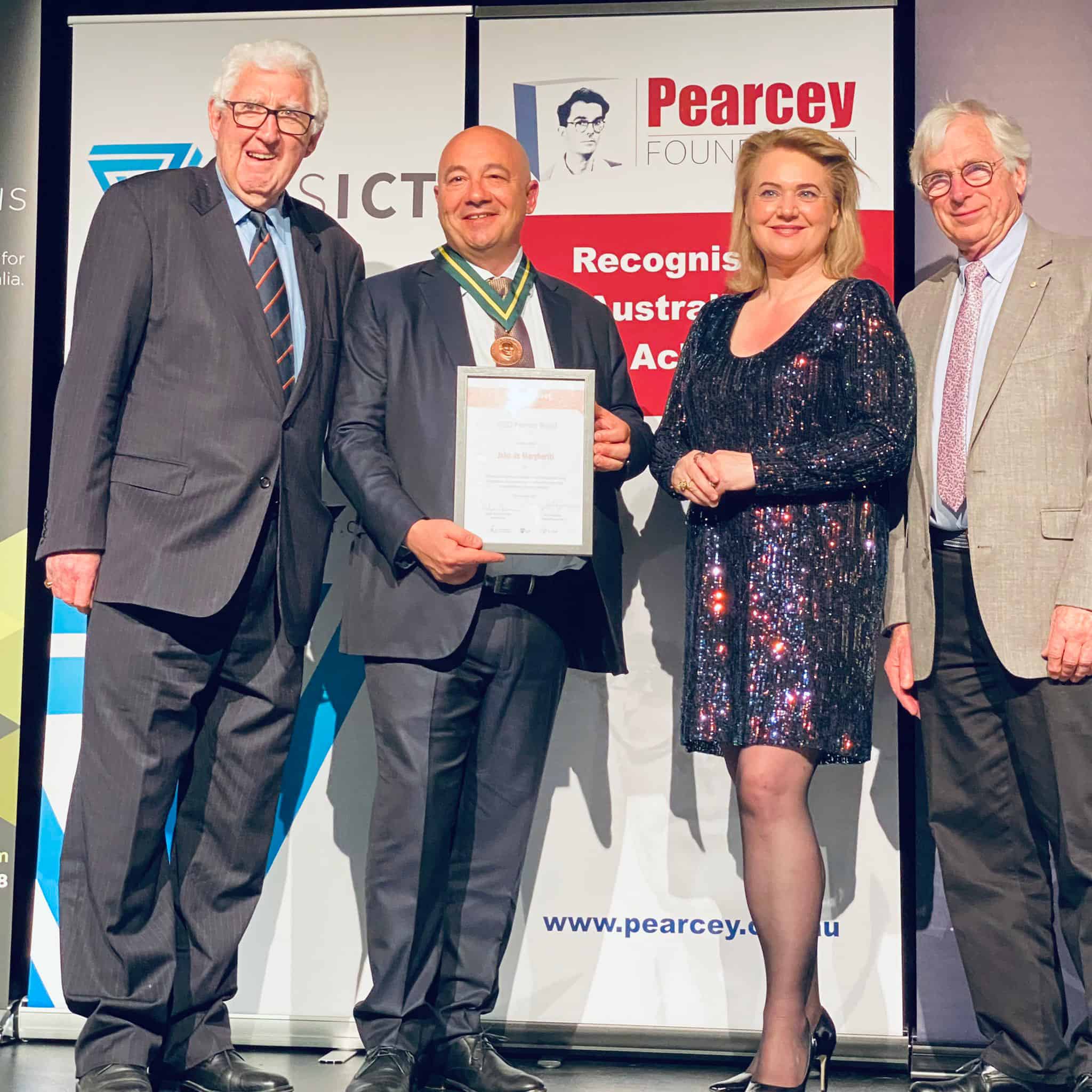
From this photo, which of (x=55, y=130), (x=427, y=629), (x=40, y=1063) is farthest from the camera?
(x=55, y=130)

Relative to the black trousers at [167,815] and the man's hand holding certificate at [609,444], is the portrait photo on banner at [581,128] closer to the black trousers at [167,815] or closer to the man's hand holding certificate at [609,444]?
the man's hand holding certificate at [609,444]

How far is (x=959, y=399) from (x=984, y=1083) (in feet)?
4.90

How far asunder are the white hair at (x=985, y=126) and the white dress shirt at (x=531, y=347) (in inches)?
36.6

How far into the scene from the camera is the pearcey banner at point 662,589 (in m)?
3.58

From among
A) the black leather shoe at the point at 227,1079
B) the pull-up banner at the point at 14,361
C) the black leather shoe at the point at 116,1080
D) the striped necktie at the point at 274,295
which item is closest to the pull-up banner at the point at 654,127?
the striped necktie at the point at 274,295

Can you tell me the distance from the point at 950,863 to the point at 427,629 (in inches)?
50.3

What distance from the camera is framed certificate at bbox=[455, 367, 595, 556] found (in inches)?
114

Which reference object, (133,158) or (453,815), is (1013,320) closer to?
(453,815)

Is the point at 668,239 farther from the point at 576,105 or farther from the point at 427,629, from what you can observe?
the point at 427,629

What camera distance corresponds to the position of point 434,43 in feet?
12.5

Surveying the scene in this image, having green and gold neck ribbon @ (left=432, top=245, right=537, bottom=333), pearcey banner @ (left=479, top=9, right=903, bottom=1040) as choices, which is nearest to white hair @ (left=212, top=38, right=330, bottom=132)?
green and gold neck ribbon @ (left=432, top=245, right=537, bottom=333)

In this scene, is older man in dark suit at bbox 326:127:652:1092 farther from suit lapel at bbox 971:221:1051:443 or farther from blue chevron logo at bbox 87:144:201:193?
blue chevron logo at bbox 87:144:201:193

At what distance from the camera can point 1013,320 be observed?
3.01 meters

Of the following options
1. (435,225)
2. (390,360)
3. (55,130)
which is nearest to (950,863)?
(390,360)
